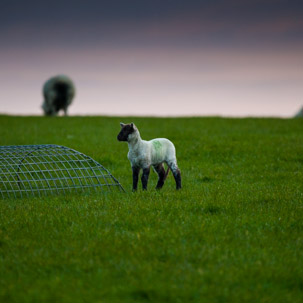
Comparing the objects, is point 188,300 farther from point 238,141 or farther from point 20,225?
point 238,141

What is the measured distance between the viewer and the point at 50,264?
266 inches

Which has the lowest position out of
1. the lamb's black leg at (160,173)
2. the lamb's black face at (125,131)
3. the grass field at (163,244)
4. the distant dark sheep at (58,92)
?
the grass field at (163,244)

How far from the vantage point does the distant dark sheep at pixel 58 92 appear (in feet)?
154

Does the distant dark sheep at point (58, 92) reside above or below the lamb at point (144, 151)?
above

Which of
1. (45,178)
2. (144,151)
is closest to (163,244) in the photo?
(144,151)

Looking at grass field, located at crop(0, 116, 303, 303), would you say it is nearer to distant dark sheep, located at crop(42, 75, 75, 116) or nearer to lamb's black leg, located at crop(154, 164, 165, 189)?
lamb's black leg, located at crop(154, 164, 165, 189)

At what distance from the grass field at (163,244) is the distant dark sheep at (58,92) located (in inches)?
1325

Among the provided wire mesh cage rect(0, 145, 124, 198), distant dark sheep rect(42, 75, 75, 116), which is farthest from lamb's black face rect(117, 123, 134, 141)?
distant dark sheep rect(42, 75, 75, 116)

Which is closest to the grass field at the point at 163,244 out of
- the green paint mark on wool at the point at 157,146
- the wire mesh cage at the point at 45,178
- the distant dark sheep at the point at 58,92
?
the wire mesh cage at the point at 45,178

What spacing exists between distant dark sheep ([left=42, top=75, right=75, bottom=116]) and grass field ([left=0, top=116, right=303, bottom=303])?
33665 millimetres

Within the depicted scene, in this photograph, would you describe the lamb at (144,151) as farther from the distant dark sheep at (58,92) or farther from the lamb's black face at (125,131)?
the distant dark sheep at (58,92)

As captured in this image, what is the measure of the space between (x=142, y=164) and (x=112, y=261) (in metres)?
4.55

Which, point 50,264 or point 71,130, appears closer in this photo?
point 50,264

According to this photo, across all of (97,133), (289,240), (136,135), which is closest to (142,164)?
(136,135)
